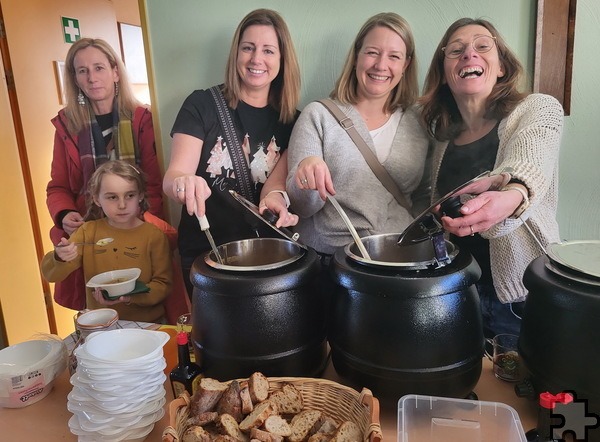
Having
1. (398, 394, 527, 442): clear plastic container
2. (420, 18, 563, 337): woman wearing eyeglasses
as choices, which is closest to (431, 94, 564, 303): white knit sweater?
(420, 18, 563, 337): woman wearing eyeglasses

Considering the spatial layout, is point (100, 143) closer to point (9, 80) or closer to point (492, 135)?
point (9, 80)

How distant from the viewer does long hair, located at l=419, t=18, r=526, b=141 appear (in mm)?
1366

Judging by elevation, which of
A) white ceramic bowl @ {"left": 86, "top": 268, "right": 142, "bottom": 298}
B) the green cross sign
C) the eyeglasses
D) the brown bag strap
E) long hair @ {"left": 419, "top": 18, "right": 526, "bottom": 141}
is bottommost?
white ceramic bowl @ {"left": 86, "top": 268, "right": 142, "bottom": 298}

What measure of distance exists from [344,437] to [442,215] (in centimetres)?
45

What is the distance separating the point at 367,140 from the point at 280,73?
430 mm

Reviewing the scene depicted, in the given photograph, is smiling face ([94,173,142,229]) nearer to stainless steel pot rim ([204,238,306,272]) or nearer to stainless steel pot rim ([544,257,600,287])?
stainless steel pot rim ([204,238,306,272])

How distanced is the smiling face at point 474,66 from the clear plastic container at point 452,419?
933 millimetres

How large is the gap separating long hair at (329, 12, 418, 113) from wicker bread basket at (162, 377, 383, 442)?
0.94 m

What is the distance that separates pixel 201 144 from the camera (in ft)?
5.25

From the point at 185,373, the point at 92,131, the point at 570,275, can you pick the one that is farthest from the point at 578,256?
the point at 92,131

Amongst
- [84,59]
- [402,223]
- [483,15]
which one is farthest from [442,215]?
[84,59]

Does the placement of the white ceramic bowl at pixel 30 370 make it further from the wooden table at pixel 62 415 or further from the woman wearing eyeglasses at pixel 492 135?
the woman wearing eyeglasses at pixel 492 135

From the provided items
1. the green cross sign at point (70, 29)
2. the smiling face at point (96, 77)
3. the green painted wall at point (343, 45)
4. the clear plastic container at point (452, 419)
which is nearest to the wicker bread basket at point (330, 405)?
the clear plastic container at point (452, 419)

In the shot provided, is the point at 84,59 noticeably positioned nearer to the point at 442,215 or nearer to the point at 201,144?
the point at 201,144
